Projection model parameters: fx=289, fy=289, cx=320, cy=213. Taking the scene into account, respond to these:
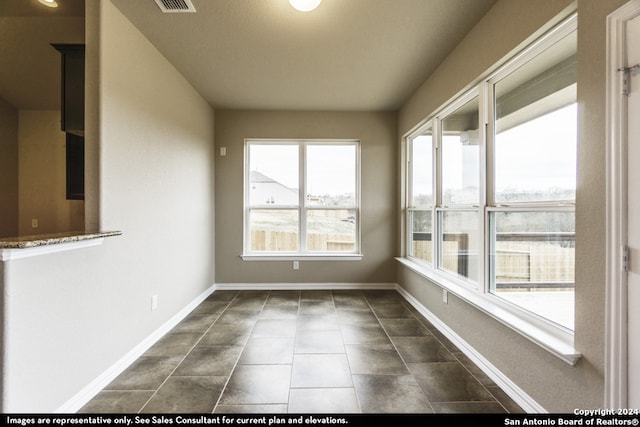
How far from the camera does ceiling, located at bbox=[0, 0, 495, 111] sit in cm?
214

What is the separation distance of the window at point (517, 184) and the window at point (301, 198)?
1606mm

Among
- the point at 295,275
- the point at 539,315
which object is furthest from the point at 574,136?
the point at 295,275

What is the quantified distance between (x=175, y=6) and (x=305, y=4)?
3.15 feet

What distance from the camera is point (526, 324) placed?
1.76m

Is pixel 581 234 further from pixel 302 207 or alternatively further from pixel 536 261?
pixel 302 207

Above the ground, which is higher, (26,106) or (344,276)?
(26,106)

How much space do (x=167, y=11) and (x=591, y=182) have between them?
9.51 feet

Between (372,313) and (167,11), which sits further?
(372,313)

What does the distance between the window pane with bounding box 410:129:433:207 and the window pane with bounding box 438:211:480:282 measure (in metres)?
0.45

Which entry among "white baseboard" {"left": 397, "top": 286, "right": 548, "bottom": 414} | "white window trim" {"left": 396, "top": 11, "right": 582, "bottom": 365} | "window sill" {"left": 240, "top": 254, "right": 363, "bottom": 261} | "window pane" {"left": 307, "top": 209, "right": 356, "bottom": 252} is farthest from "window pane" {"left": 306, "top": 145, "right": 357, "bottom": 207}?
"white baseboard" {"left": 397, "top": 286, "right": 548, "bottom": 414}

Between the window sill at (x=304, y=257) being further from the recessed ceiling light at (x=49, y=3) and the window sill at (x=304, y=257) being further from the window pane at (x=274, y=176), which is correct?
the recessed ceiling light at (x=49, y=3)

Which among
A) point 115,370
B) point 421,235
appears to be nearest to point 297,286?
point 421,235

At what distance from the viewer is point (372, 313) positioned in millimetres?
3350

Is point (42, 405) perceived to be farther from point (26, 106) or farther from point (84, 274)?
point (26, 106)
